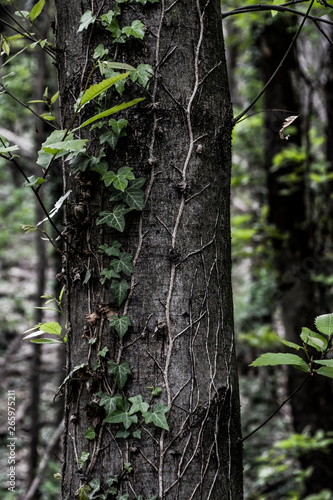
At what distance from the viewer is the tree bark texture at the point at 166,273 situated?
122 cm

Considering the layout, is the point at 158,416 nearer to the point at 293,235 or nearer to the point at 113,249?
the point at 113,249

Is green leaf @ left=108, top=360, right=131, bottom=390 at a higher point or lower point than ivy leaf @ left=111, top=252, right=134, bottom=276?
lower

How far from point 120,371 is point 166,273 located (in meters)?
0.32

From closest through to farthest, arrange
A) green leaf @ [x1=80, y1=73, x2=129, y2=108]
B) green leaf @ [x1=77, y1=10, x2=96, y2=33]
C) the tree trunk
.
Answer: green leaf @ [x1=80, y1=73, x2=129, y2=108], green leaf @ [x1=77, y1=10, x2=96, y2=33], the tree trunk

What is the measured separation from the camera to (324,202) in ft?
17.4

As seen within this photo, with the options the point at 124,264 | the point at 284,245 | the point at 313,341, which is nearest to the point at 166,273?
the point at 124,264

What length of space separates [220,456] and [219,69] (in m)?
1.24

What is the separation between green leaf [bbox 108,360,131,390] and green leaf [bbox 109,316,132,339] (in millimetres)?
82

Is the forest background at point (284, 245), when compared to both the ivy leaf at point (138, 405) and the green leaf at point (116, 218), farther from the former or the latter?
the ivy leaf at point (138, 405)

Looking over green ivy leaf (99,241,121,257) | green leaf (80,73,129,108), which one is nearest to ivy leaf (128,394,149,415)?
green ivy leaf (99,241,121,257)

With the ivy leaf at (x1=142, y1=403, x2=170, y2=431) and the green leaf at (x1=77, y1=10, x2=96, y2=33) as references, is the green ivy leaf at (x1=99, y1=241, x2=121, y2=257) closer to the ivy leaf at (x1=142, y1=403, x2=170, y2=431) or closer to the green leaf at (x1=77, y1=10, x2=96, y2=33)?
the ivy leaf at (x1=142, y1=403, x2=170, y2=431)

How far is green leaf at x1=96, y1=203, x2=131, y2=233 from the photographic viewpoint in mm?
1261

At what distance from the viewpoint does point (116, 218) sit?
1.27 metres

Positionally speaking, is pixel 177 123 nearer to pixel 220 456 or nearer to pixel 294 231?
pixel 220 456
